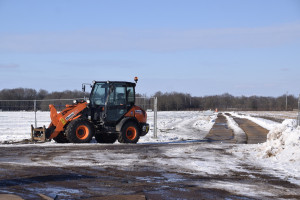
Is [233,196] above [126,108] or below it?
below

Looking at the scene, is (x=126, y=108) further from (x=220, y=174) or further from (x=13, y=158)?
(x=220, y=174)

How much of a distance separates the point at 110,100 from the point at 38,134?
299 cm

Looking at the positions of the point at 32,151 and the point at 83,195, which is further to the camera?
the point at 32,151

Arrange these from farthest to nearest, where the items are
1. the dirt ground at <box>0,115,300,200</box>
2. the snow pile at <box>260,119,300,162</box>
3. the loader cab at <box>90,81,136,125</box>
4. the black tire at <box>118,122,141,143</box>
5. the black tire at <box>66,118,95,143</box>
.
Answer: the black tire at <box>118,122,141,143</box> → the loader cab at <box>90,81,136,125</box> → the black tire at <box>66,118,95,143</box> → the snow pile at <box>260,119,300,162</box> → the dirt ground at <box>0,115,300,200</box>

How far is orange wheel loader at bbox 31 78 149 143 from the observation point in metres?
14.9

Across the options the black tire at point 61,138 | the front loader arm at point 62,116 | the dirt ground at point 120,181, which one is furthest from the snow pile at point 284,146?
the black tire at point 61,138

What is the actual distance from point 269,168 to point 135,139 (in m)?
7.36

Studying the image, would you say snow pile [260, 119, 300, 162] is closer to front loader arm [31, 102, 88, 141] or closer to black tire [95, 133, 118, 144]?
black tire [95, 133, 118, 144]

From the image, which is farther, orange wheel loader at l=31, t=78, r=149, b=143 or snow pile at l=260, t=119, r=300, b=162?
orange wheel loader at l=31, t=78, r=149, b=143

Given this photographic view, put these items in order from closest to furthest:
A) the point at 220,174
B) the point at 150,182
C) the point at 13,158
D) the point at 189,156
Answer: the point at 150,182, the point at 220,174, the point at 13,158, the point at 189,156

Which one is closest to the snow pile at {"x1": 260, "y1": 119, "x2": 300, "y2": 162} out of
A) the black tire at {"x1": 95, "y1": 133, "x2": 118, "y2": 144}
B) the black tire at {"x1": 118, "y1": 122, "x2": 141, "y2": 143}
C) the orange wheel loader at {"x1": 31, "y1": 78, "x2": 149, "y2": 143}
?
the black tire at {"x1": 118, "y1": 122, "x2": 141, "y2": 143}

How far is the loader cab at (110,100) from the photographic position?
50.8 feet

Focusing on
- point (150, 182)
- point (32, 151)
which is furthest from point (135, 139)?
point (150, 182)

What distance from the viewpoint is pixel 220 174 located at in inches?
338
